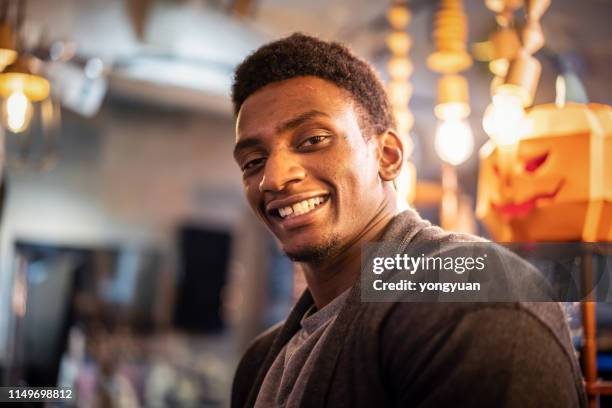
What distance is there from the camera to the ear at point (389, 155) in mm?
1188

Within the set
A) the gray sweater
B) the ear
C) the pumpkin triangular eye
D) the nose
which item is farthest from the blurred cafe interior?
the nose

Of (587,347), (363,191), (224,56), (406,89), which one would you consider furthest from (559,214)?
(224,56)

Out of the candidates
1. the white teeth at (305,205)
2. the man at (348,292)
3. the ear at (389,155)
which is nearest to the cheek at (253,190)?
the man at (348,292)

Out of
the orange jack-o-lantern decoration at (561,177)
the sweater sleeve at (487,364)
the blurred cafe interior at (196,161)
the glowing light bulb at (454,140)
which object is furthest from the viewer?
the glowing light bulb at (454,140)

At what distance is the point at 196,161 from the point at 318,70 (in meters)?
4.15

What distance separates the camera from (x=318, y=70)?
1.15 m

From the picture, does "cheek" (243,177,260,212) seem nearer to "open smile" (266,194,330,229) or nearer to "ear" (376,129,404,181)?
"open smile" (266,194,330,229)

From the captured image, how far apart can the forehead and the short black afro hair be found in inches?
0.7

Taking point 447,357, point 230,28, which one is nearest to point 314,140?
point 447,357

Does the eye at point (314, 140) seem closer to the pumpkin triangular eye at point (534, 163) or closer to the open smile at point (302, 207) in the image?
the open smile at point (302, 207)

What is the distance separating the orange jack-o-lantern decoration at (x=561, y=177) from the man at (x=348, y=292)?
37cm

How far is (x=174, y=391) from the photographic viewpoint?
4.65 m

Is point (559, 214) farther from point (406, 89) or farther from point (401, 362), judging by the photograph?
point (406, 89)

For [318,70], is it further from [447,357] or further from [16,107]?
[16,107]
